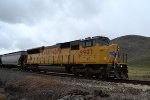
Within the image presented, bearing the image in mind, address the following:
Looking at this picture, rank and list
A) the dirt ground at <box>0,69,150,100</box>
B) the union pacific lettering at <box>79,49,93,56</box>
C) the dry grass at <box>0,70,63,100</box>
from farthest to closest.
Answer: the union pacific lettering at <box>79,49,93,56</box> → the dry grass at <box>0,70,63,100</box> → the dirt ground at <box>0,69,150,100</box>

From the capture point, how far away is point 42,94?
68.7ft

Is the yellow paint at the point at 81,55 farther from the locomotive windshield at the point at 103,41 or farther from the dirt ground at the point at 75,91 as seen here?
the dirt ground at the point at 75,91

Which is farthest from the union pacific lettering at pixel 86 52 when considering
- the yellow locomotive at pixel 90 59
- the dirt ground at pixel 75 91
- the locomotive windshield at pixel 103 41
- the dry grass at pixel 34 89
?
the dirt ground at pixel 75 91

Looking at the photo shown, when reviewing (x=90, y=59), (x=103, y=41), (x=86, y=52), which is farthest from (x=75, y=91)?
(x=86, y=52)

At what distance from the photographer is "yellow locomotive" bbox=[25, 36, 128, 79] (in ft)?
89.7

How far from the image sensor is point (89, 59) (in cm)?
2961

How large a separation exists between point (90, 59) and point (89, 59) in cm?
19

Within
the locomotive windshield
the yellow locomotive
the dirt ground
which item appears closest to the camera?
the dirt ground

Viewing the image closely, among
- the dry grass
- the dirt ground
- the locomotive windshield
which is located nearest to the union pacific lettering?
the locomotive windshield

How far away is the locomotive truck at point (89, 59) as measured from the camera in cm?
2736

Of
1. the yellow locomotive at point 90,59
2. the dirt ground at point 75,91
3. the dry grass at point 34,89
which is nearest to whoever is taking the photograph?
the dirt ground at point 75,91

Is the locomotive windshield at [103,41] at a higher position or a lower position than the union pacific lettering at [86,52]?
higher

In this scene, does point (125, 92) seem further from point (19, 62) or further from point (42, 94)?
point (19, 62)

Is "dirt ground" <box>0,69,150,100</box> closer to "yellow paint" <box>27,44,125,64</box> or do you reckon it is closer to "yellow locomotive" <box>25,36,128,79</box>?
"yellow locomotive" <box>25,36,128,79</box>
